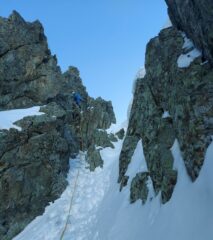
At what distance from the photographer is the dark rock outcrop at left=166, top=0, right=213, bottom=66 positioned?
545 inches

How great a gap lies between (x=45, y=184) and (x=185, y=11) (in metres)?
16.8

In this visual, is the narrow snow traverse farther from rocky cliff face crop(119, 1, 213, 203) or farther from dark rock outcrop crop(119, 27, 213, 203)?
rocky cliff face crop(119, 1, 213, 203)

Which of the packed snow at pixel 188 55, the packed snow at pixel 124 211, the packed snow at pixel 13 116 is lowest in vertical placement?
the packed snow at pixel 124 211

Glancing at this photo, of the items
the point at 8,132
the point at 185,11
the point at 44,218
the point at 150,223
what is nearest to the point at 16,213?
the point at 44,218

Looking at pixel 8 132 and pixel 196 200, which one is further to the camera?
pixel 8 132

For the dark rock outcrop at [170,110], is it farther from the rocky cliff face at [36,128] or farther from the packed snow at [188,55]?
the rocky cliff face at [36,128]

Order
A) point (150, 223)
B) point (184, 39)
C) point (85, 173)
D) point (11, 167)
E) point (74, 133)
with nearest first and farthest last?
point (150, 223) < point (184, 39) < point (11, 167) < point (85, 173) < point (74, 133)

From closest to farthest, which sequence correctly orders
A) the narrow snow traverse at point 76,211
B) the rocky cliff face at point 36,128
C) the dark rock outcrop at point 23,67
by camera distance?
1. the narrow snow traverse at point 76,211
2. the rocky cliff face at point 36,128
3. the dark rock outcrop at point 23,67

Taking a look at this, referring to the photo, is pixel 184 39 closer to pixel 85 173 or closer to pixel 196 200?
pixel 196 200

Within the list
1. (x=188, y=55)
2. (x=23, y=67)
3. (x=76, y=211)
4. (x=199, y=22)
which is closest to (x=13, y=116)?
(x=23, y=67)

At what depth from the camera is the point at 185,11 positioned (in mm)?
16656

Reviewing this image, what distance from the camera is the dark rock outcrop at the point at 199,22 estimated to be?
1385 centimetres

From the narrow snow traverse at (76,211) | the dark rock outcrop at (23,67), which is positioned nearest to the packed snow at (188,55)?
the narrow snow traverse at (76,211)

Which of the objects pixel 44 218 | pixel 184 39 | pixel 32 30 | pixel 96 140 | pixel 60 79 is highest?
pixel 32 30
